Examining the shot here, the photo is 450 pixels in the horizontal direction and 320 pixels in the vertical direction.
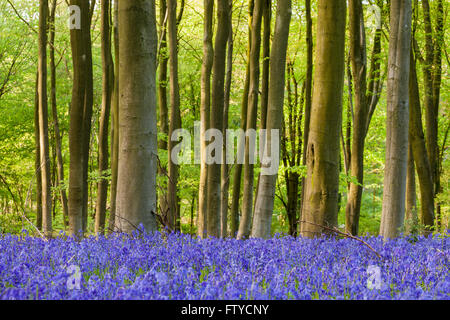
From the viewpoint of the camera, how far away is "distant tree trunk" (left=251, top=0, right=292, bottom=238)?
31.3ft

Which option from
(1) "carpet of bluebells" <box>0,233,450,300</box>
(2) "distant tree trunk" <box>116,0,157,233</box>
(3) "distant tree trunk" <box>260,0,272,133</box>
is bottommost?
(1) "carpet of bluebells" <box>0,233,450,300</box>

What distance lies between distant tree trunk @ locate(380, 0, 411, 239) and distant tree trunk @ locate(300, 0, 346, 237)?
1667mm

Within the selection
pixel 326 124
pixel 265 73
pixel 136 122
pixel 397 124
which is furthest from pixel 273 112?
pixel 136 122

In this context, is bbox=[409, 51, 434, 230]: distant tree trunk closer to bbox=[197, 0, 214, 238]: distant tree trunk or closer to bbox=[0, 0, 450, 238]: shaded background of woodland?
bbox=[197, 0, 214, 238]: distant tree trunk

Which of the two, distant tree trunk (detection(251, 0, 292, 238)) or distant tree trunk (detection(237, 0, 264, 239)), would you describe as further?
distant tree trunk (detection(237, 0, 264, 239))

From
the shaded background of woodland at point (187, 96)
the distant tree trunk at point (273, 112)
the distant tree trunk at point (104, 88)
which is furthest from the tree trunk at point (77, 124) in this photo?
the shaded background of woodland at point (187, 96)

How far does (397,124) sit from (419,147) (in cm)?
466

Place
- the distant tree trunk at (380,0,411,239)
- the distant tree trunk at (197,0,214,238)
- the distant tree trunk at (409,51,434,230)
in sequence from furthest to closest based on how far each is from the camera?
the distant tree trunk at (409,51,434,230) → the distant tree trunk at (197,0,214,238) → the distant tree trunk at (380,0,411,239)

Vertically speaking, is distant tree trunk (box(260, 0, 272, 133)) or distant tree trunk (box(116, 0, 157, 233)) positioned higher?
distant tree trunk (box(260, 0, 272, 133))

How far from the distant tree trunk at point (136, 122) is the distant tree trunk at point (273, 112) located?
167 inches

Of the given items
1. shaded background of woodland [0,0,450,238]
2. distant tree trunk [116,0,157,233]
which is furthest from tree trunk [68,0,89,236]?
shaded background of woodland [0,0,450,238]
